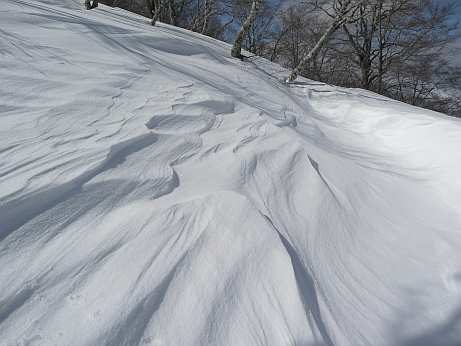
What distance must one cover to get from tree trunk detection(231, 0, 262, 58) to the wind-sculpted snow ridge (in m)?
3.19

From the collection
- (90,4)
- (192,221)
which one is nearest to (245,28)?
(90,4)

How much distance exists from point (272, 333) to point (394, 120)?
2.66m

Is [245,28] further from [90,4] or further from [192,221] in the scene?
[192,221]

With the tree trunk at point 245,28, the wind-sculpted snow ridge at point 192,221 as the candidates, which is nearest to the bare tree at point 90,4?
the tree trunk at point 245,28

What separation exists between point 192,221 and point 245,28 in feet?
15.0

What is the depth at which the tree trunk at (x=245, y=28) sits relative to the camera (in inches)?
179

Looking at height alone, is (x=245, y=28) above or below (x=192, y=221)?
above

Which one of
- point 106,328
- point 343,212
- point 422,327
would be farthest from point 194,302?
point 343,212

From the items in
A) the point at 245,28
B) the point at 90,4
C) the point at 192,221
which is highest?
the point at 245,28

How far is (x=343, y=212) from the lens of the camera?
145 cm

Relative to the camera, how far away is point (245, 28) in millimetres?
4770

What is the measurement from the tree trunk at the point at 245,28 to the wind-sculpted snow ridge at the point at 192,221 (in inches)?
125

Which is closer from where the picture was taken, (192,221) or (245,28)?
(192,221)

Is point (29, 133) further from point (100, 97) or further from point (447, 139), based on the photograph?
point (447, 139)
